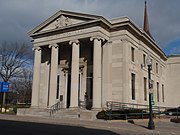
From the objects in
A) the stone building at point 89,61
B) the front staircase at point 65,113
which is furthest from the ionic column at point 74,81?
the front staircase at point 65,113

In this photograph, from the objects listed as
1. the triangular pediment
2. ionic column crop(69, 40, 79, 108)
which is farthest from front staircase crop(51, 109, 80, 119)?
the triangular pediment

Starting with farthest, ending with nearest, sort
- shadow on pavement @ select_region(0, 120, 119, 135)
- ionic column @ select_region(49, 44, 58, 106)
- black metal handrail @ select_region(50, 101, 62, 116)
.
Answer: ionic column @ select_region(49, 44, 58, 106) < black metal handrail @ select_region(50, 101, 62, 116) < shadow on pavement @ select_region(0, 120, 119, 135)

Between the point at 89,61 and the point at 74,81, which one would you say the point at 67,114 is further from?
the point at 89,61

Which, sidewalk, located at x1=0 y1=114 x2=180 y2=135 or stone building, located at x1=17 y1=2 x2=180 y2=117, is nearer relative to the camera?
sidewalk, located at x1=0 y1=114 x2=180 y2=135

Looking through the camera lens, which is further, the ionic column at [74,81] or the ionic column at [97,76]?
the ionic column at [74,81]

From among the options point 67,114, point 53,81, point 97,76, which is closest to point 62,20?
point 53,81

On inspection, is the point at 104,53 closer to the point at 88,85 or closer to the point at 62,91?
the point at 88,85

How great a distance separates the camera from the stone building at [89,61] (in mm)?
26969

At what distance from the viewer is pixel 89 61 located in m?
30.6

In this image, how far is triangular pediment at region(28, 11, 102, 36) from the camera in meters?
28.3

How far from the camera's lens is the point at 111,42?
28.9m

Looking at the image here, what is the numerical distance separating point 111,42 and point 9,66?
3404 cm

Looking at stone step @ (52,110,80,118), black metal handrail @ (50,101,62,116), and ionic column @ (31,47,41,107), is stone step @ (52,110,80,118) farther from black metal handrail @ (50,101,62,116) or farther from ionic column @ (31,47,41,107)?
ionic column @ (31,47,41,107)

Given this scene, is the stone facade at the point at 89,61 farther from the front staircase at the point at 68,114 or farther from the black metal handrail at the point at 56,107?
the front staircase at the point at 68,114
